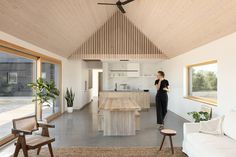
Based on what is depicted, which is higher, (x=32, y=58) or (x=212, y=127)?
(x=32, y=58)

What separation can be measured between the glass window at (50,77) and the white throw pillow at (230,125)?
4.33 meters

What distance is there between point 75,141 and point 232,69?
3.47 metres

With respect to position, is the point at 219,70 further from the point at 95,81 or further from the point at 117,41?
the point at 95,81

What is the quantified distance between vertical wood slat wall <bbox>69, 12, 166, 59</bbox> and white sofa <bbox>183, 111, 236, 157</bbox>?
4.36 meters

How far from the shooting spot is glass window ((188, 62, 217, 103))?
4.68 metres

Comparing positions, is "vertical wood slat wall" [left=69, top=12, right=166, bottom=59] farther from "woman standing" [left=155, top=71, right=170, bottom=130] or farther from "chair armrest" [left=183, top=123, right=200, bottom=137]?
"chair armrest" [left=183, top=123, right=200, bottom=137]

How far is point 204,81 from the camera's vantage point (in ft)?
17.0

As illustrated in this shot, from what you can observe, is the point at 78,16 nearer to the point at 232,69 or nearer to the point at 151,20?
the point at 151,20

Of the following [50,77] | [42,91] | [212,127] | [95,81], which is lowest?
[212,127]

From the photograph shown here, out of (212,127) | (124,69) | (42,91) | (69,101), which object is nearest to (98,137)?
(42,91)

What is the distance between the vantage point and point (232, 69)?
3.51 meters

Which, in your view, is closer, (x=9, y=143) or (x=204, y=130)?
(x=204, y=130)

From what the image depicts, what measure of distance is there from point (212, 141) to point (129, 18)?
5370mm

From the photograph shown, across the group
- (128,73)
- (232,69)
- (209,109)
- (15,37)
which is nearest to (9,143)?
(15,37)
